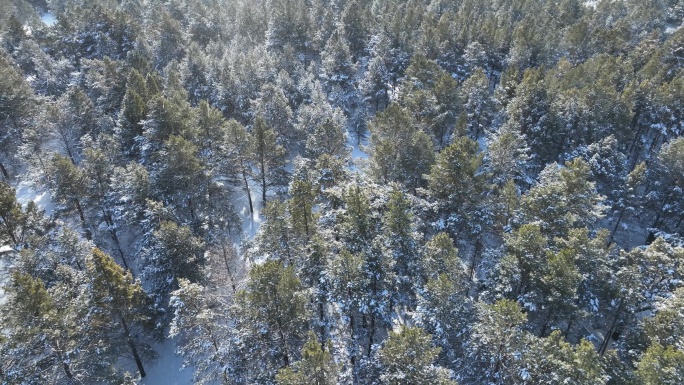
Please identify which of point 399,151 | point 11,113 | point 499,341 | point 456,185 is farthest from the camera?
point 11,113

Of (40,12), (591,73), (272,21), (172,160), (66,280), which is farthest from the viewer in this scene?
(40,12)

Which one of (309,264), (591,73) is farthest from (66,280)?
(591,73)

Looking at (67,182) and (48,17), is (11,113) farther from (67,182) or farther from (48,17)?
(48,17)

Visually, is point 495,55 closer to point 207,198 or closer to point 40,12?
point 207,198

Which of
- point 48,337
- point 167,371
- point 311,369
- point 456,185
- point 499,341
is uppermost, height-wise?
point 456,185

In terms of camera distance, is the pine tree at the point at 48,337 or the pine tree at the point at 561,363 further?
the pine tree at the point at 48,337

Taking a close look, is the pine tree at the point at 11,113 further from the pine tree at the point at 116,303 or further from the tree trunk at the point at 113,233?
the pine tree at the point at 116,303

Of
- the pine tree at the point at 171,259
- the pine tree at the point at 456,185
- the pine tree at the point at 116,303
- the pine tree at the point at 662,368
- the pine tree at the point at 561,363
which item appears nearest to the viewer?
the pine tree at the point at 662,368

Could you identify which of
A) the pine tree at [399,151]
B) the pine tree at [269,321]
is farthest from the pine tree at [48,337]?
the pine tree at [399,151]

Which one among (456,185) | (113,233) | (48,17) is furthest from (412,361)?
(48,17)
